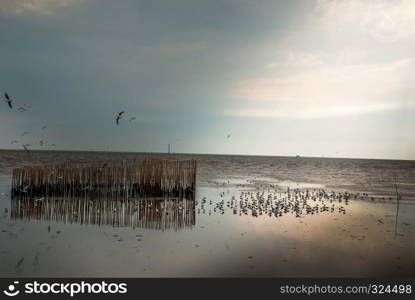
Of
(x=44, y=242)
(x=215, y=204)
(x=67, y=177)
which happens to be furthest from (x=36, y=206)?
(x=215, y=204)

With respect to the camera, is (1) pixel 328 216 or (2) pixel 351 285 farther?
(1) pixel 328 216

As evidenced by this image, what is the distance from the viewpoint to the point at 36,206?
55.1 feet

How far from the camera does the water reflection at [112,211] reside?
13.7 m

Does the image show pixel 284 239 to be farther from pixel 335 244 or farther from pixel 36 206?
pixel 36 206

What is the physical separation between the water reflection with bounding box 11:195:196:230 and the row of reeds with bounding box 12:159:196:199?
0.67 meters

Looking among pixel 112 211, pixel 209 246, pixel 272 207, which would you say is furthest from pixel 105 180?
pixel 209 246

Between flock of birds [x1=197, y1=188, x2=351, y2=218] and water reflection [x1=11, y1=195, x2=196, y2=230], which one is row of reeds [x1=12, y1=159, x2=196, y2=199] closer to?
water reflection [x1=11, y1=195, x2=196, y2=230]

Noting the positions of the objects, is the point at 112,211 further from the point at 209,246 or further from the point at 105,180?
the point at 209,246

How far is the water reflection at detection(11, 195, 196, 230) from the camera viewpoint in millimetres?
13742

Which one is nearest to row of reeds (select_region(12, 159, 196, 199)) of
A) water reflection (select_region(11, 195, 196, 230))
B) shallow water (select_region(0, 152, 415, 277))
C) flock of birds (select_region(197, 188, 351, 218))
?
water reflection (select_region(11, 195, 196, 230))

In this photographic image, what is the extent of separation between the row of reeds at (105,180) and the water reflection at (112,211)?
0.67 metres

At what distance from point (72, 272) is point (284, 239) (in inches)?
266

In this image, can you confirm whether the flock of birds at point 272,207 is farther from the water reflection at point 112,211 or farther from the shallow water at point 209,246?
the water reflection at point 112,211

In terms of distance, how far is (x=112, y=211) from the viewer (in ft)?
52.0
